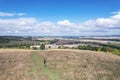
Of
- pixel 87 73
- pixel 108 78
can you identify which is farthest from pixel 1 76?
pixel 108 78

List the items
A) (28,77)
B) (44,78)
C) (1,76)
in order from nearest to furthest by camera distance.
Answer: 1. (44,78)
2. (28,77)
3. (1,76)

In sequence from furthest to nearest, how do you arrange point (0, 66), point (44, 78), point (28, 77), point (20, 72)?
point (0, 66), point (20, 72), point (28, 77), point (44, 78)

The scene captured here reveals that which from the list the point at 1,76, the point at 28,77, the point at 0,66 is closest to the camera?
the point at 28,77

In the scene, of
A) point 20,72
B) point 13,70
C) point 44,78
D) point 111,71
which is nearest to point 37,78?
point 44,78

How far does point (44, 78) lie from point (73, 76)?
10.3 m

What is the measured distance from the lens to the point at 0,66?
2766 inches

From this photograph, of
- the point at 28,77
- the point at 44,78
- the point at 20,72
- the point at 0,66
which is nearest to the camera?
the point at 44,78

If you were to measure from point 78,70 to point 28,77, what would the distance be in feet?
57.0

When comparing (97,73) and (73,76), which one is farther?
(97,73)

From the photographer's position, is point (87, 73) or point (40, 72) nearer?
point (40, 72)

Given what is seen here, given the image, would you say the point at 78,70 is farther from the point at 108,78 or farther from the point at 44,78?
the point at 44,78

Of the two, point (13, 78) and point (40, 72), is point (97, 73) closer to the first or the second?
point (40, 72)

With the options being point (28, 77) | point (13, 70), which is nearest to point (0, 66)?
point (13, 70)

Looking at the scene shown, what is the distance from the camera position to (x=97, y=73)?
198 ft
